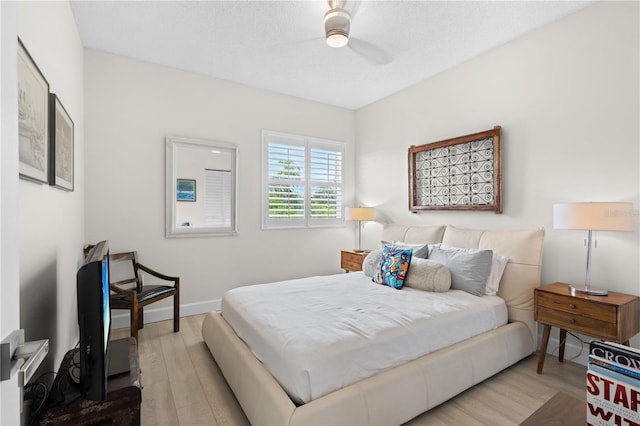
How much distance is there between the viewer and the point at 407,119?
3.99 meters

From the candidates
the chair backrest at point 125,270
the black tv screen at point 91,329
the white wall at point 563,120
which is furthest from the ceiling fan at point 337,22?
the chair backrest at point 125,270

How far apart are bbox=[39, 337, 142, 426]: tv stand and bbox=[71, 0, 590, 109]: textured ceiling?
2.59 m

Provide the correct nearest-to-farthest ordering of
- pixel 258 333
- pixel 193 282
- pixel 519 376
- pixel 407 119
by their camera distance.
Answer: pixel 258 333
pixel 519 376
pixel 193 282
pixel 407 119

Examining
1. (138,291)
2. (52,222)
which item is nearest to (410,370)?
(52,222)

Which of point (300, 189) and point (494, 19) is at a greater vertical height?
point (494, 19)

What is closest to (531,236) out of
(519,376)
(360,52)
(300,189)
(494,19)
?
(519,376)

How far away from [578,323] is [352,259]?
245 centimetres

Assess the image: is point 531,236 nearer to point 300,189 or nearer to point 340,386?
point 340,386

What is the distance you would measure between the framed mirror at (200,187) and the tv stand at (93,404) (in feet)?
6.98

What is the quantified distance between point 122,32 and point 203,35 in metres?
0.72

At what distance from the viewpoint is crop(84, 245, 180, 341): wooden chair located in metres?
2.66

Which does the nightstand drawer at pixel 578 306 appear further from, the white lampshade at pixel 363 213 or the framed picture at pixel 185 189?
the framed picture at pixel 185 189

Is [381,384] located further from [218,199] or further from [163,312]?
[218,199]

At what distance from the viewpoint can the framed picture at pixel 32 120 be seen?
4.22 feet
